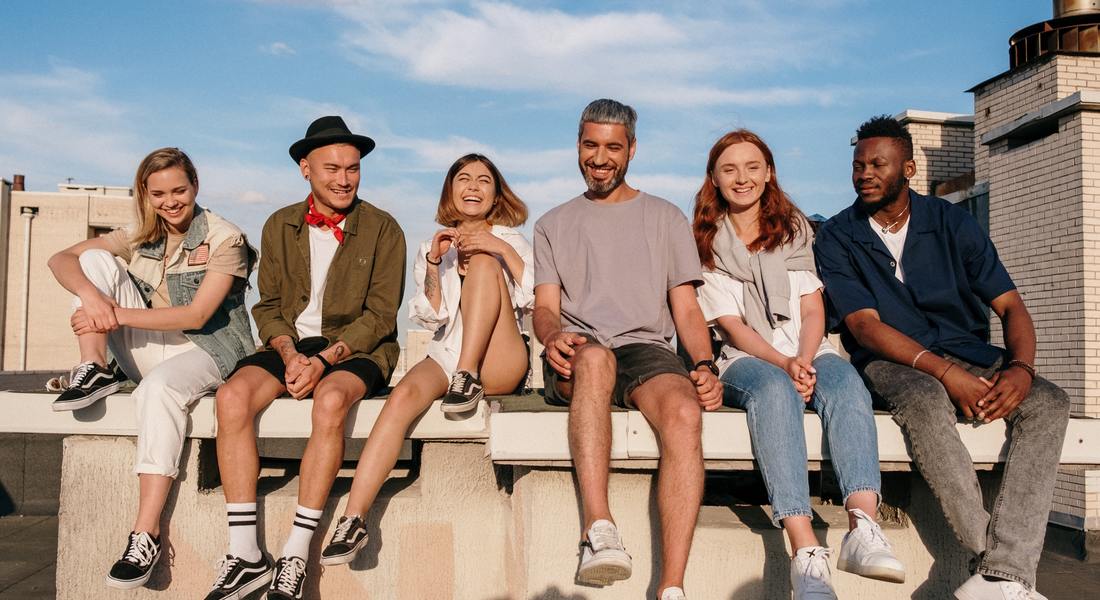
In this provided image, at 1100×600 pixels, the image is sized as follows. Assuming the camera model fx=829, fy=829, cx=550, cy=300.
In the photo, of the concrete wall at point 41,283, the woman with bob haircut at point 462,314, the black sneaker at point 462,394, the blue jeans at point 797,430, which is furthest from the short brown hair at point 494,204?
the concrete wall at point 41,283

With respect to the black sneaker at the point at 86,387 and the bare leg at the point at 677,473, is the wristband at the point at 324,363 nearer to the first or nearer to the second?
the black sneaker at the point at 86,387

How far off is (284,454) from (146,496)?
11.1 ft

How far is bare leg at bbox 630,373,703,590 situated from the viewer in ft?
9.96

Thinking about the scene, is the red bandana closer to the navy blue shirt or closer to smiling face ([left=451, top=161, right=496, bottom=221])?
smiling face ([left=451, top=161, right=496, bottom=221])

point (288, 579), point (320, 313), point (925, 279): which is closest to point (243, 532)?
point (288, 579)

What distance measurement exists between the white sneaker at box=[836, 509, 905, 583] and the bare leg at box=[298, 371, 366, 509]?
6.80 feet

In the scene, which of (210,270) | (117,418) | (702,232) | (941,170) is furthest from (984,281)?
(941,170)

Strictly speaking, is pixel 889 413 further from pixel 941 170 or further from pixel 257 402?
pixel 941 170

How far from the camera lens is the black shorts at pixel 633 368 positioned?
3443mm

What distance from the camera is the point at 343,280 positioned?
4.18 m

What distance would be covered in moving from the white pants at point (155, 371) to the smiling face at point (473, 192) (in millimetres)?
1476

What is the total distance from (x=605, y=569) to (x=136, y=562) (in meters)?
1.98

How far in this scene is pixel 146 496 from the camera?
355 cm

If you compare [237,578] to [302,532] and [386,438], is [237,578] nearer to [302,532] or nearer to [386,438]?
[302,532]
